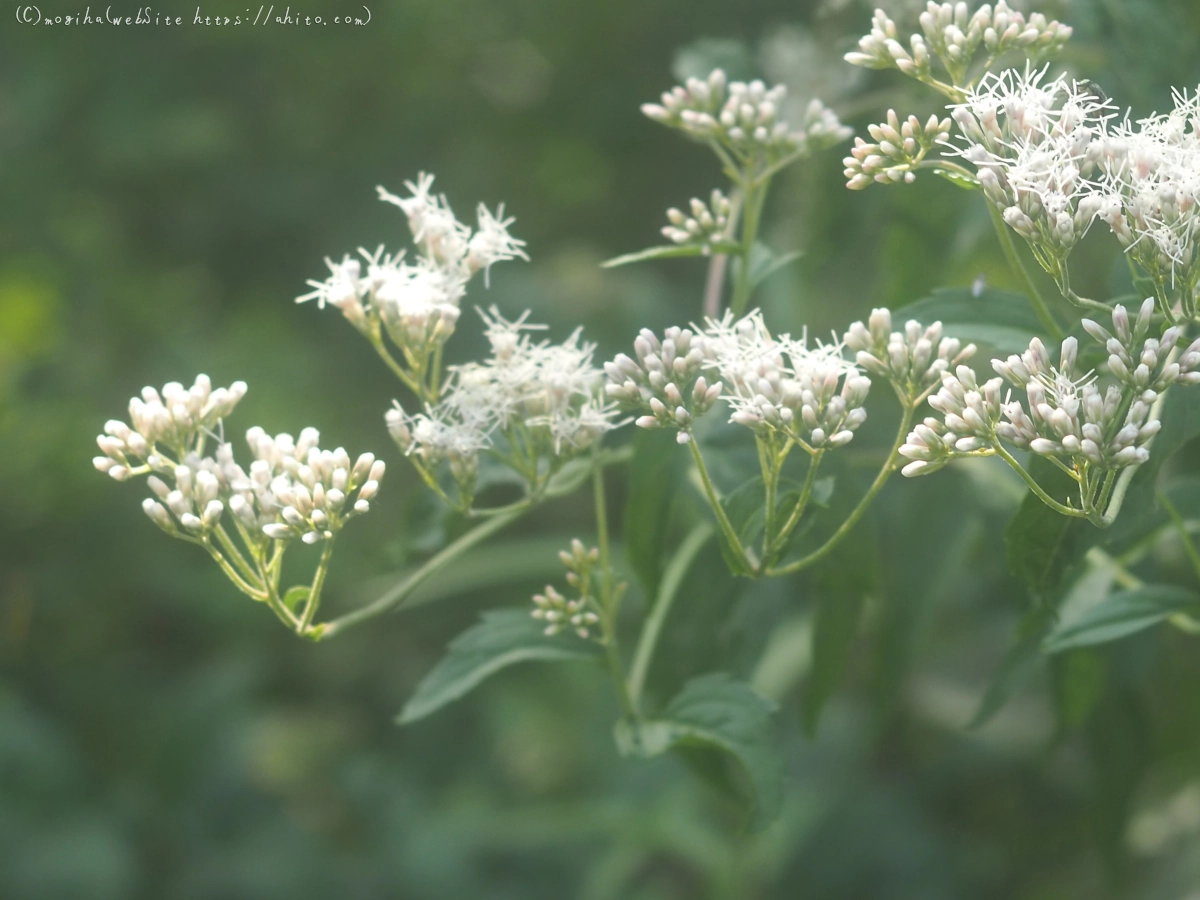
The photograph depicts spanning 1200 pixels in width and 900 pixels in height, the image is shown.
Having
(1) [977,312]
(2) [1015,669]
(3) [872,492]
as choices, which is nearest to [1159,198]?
(1) [977,312]

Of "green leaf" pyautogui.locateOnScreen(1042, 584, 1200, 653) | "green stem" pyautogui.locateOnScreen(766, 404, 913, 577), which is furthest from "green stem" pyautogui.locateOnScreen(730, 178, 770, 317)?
"green leaf" pyautogui.locateOnScreen(1042, 584, 1200, 653)

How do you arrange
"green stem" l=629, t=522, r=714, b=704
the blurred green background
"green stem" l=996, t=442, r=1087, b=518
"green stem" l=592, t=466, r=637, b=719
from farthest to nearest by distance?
the blurred green background → "green stem" l=629, t=522, r=714, b=704 → "green stem" l=592, t=466, r=637, b=719 → "green stem" l=996, t=442, r=1087, b=518

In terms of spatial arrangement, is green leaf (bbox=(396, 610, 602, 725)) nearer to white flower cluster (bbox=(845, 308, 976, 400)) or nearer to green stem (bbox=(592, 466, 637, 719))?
green stem (bbox=(592, 466, 637, 719))

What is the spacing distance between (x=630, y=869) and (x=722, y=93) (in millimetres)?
2026

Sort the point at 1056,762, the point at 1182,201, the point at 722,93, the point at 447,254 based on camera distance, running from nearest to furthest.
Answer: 1. the point at 1182,201
2. the point at 447,254
3. the point at 722,93
4. the point at 1056,762

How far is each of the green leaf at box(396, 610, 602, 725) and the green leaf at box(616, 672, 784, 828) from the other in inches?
4.4

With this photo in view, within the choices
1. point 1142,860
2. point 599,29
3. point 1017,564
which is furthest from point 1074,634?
point 599,29

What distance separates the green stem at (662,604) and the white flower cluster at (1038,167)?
1.79ft

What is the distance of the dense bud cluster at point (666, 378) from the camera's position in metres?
1.20

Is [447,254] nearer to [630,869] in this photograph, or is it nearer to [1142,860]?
[630,869]

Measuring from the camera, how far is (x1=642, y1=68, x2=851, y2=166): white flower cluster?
1454mm

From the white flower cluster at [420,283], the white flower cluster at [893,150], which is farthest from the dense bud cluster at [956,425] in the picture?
the white flower cluster at [420,283]

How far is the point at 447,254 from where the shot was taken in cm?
142

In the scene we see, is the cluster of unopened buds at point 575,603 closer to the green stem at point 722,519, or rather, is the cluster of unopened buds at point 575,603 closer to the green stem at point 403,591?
the green stem at point 403,591
